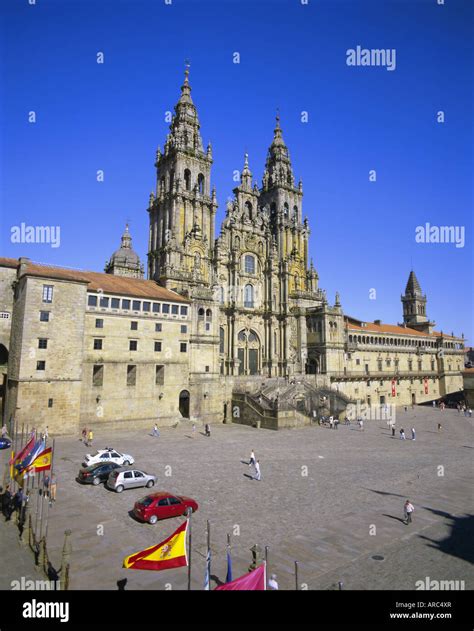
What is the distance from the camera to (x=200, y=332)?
49.8 metres

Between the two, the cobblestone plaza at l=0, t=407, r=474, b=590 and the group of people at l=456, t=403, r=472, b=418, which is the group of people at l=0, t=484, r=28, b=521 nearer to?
the cobblestone plaza at l=0, t=407, r=474, b=590

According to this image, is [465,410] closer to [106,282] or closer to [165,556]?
[106,282]

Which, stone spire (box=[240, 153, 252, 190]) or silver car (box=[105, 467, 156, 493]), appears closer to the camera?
silver car (box=[105, 467, 156, 493])

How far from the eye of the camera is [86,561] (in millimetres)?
14438

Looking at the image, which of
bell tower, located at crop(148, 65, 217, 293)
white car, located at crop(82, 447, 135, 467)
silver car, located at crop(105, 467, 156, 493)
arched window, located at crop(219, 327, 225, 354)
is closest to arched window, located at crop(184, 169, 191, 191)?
bell tower, located at crop(148, 65, 217, 293)

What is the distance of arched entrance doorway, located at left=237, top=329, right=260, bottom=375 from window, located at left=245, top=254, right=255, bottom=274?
10.2 metres

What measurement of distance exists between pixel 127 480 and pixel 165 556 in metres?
11.7

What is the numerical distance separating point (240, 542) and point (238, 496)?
581 centimetres

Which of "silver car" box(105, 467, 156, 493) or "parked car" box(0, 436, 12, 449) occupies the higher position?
"parked car" box(0, 436, 12, 449)

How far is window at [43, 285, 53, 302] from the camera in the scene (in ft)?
121

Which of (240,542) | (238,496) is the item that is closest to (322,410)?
(238,496)

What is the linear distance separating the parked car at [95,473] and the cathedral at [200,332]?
46.2ft

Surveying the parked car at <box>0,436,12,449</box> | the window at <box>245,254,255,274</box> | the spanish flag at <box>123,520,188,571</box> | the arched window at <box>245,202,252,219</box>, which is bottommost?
the parked car at <box>0,436,12,449</box>

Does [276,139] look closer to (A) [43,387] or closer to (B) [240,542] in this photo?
(A) [43,387]
